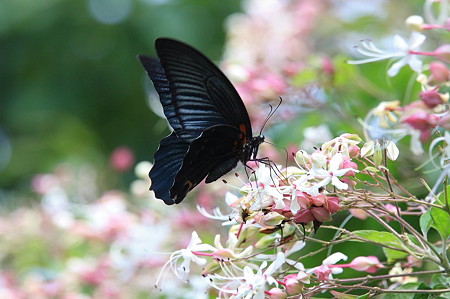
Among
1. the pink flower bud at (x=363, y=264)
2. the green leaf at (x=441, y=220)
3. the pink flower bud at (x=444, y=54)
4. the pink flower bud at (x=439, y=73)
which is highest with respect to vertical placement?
the pink flower bud at (x=444, y=54)

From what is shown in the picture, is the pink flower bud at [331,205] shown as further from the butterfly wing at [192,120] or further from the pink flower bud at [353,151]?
the butterfly wing at [192,120]

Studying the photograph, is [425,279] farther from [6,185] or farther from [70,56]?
[6,185]

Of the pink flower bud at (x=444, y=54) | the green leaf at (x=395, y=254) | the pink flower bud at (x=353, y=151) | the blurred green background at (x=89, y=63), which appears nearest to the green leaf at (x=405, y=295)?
the green leaf at (x=395, y=254)

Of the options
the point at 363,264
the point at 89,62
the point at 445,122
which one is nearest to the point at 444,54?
the point at 445,122

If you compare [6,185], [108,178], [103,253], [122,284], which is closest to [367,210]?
[122,284]

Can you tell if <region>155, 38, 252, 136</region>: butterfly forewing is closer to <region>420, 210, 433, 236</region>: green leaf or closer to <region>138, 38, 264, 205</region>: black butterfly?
<region>138, 38, 264, 205</region>: black butterfly

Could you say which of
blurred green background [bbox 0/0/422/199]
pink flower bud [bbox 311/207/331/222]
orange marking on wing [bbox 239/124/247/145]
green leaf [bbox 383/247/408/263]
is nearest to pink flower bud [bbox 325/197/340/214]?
pink flower bud [bbox 311/207/331/222]

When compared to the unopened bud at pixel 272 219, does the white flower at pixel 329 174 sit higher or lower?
higher
